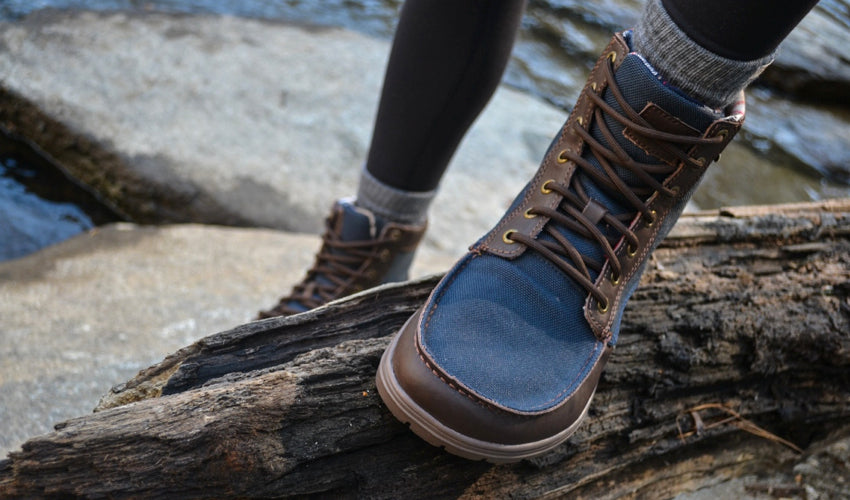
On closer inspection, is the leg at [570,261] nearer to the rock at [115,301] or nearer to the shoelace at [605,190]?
the shoelace at [605,190]

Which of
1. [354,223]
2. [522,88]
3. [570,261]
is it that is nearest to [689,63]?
[570,261]

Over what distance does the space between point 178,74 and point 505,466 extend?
2.41 m

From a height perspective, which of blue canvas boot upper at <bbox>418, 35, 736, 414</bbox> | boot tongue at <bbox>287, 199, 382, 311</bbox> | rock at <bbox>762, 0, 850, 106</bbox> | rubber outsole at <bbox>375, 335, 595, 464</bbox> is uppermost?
blue canvas boot upper at <bbox>418, 35, 736, 414</bbox>

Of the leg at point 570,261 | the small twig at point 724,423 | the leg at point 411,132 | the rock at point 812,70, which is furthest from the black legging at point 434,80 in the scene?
the rock at point 812,70

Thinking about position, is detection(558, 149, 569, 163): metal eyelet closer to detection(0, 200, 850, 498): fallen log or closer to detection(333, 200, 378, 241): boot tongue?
detection(0, 200, 850, 498): fallen log

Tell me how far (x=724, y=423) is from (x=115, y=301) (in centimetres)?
146

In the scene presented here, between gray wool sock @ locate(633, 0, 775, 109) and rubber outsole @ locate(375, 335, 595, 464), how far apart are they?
0.54 meters

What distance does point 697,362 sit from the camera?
4.15 ft

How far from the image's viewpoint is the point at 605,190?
1.13 meters

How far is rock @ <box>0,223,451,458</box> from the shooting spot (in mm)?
1448

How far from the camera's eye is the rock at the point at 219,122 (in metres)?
2.47

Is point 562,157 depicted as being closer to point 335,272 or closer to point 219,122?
point 335,272

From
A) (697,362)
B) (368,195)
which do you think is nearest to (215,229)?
(368,195)

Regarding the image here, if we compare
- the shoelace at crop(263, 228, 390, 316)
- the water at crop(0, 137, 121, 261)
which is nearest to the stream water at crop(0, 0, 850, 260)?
the water at crop(0, 137, 121, 261)
